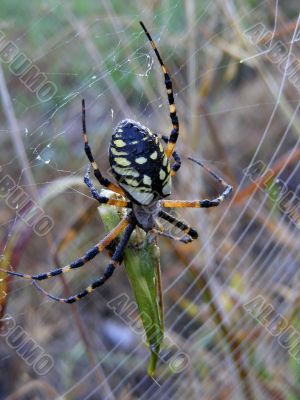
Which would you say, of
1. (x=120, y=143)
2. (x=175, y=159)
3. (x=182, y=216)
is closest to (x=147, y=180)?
(x=120, y=143)

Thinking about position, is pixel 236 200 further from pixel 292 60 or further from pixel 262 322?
pixel 292 60

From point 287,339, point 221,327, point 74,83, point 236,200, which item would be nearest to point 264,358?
point 287,339

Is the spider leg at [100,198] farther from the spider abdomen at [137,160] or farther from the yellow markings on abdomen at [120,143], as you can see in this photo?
the yellow markings on abdomen at [120,143]

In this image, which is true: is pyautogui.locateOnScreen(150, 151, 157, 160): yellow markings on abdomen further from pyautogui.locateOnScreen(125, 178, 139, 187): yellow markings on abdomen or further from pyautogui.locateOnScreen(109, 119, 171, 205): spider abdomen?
pyautogui.locateOnScreen(125, 178, 139, 187): yellow markings on abdomen

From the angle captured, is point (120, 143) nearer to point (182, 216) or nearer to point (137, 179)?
point (137, 179)

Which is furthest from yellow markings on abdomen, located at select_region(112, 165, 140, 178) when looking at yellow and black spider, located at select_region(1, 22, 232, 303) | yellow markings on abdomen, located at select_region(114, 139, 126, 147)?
yellow markings on abdomen, located at select_region(114, 139, 126, 147)

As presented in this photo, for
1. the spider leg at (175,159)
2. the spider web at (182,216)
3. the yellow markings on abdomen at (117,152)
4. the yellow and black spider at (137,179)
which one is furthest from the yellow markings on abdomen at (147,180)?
the spider web at (182,216)

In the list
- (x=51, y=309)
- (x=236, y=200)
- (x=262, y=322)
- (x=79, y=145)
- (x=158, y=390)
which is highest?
(x=79, y=145)
